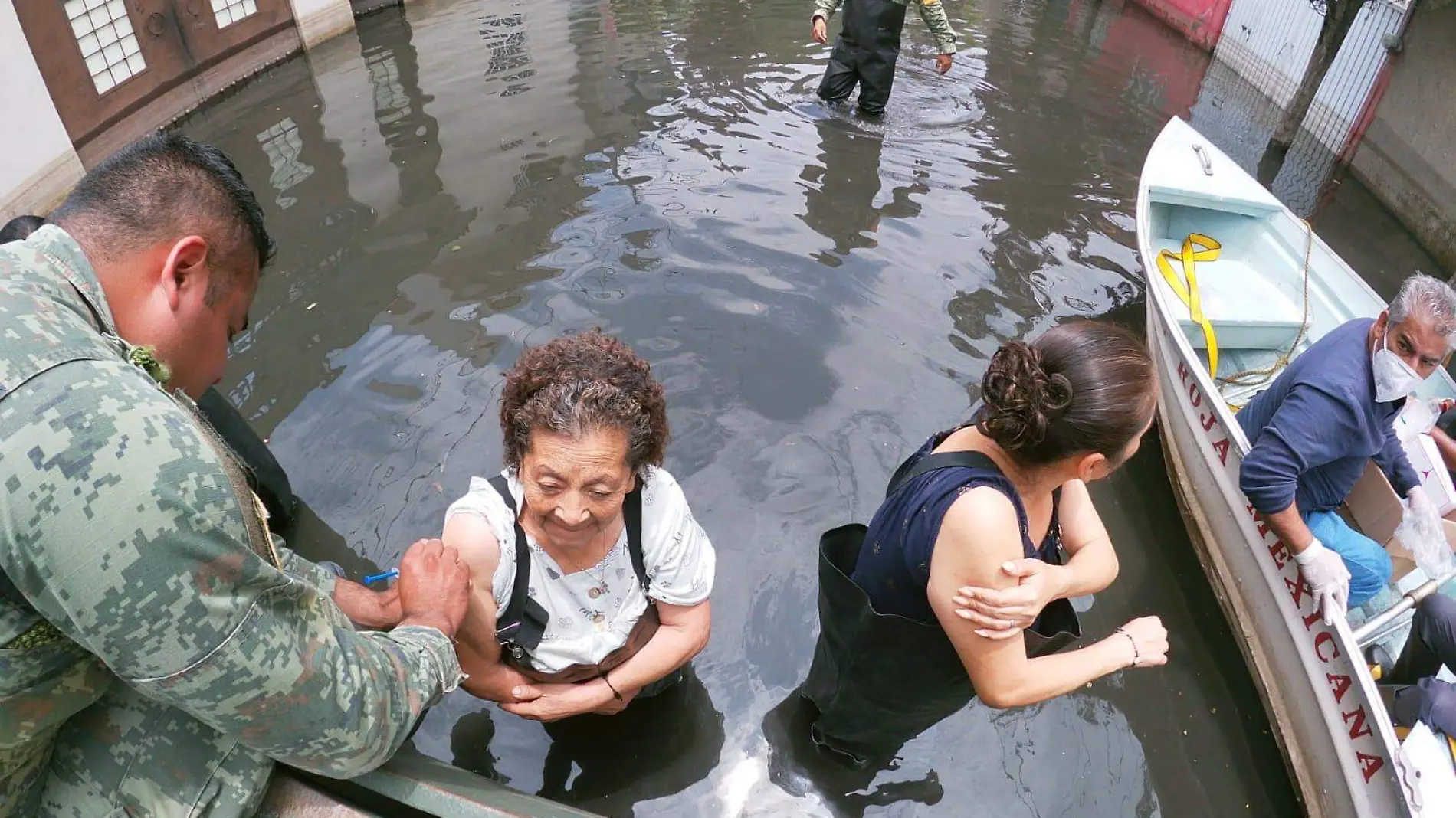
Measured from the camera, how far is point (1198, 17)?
11781 mm

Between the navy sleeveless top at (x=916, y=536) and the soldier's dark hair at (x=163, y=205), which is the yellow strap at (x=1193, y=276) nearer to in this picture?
the navy sleeveless top at (x=916, y=536)

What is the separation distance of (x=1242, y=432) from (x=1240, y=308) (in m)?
1.86

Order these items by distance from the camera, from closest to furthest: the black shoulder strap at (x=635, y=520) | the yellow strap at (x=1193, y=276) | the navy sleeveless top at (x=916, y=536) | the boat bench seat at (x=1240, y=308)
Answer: the navy sleeveless top at (x=916, y=536), the black shoulder strap at (x=635, y=520), the yellow strap at (x=1193, y=276), the boat bench seat at (x=1240, y=308)

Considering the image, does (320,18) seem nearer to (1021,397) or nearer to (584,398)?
(584,398)

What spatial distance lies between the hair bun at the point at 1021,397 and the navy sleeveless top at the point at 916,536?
11 cm

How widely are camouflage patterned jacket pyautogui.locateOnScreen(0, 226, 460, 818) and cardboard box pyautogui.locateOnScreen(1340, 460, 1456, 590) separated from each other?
407cm

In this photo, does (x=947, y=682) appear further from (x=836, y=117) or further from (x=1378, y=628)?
(x=836, y=117)

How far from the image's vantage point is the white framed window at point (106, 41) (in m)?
6.91

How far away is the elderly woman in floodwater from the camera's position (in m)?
2.02

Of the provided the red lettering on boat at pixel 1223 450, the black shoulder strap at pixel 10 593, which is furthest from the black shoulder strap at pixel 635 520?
the red lettering on boat at pixel 1223 450

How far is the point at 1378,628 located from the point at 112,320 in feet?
14.4

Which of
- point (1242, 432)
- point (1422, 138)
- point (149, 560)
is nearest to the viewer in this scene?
point (149, 560)

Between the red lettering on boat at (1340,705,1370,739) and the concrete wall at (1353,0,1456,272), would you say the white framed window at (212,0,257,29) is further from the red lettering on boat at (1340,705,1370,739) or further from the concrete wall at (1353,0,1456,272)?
the concrete wall at (1353,0,1456,272)

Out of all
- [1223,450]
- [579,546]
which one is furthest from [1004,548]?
[1223,450]
